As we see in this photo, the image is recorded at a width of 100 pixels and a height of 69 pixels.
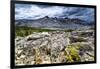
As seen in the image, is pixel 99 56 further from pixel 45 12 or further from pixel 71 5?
pixel 45 12

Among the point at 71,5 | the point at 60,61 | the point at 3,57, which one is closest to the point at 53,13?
the point at 71,5

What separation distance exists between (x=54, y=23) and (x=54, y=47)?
1.02ft

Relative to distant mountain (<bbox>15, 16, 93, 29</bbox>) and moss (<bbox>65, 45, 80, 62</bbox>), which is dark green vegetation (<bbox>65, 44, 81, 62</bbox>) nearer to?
moss (<bbox>65, 45, 80, 62</bbox>)

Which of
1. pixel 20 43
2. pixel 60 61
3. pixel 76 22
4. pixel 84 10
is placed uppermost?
pixel 84 10

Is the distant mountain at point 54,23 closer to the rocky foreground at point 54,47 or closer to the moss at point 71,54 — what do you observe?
the rocky foreground at point 54,47

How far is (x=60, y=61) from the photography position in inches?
92.7

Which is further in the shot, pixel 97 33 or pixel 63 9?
pixel 97 33

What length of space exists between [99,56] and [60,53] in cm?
60

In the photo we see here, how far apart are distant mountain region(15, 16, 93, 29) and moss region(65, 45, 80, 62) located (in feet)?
0.92

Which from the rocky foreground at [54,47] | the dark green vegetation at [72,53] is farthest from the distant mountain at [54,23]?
the dark green vegetation at [72,53]

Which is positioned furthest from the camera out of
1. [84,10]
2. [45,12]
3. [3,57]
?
[84,10]

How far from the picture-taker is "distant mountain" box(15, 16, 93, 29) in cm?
223

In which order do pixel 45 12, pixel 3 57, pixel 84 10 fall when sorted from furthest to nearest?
1. pixel 84 10
2. pixel 45 12
3. pixel 3 57

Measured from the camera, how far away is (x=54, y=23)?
92.4 inches
